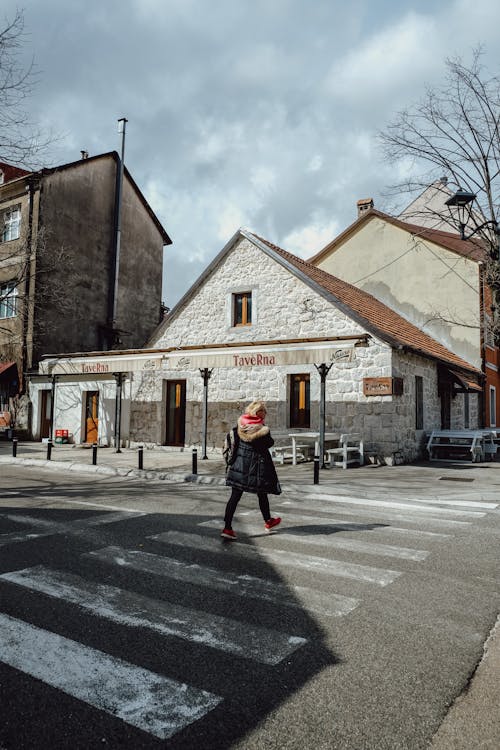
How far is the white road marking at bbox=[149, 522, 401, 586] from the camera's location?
4648mm

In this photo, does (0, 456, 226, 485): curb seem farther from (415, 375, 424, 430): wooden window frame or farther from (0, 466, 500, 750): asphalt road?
(415, 375, 424, 430): wooden window frame

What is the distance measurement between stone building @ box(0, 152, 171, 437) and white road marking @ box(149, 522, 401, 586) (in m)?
15.4

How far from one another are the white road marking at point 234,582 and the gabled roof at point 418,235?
17.4 m

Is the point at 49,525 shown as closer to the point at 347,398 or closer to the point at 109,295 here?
the point at 347,398

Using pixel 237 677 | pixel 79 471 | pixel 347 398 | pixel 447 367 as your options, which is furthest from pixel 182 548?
pixel 447 367

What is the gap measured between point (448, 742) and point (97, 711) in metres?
1.61

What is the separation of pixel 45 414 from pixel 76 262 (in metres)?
6.72

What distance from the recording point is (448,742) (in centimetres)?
233

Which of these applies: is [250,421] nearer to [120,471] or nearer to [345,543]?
[345,543]

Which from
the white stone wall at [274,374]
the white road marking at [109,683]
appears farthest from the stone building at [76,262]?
the white road marking at [109,683]

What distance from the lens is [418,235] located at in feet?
64.6

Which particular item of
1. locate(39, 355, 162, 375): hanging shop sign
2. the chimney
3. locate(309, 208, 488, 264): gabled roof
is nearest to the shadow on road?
locate(39, 355, 162, 375): hanging shop sign

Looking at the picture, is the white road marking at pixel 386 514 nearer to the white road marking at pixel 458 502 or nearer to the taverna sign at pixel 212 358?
the white road marking at pixel 458 502

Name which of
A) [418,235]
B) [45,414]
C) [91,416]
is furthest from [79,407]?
[418,235]
